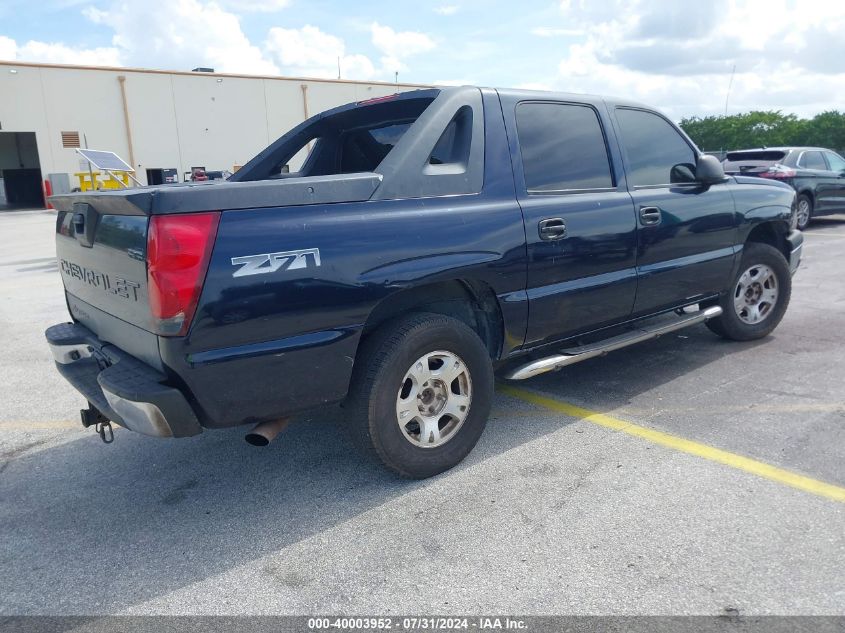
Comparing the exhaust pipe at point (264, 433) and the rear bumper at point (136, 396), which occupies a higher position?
the rear bumper at point (136, 396)

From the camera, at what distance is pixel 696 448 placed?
11.7 ft

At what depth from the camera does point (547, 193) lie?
145 inches

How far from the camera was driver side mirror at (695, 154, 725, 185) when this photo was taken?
4.53 meters

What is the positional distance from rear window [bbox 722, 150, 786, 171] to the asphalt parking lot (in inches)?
378

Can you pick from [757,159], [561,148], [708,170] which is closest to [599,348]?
[561,148]

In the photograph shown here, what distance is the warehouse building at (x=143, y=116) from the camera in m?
30.0

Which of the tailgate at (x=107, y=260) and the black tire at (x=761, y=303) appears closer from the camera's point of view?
the tailgate at (x=107, y=260)

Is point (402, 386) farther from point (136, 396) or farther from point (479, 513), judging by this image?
point (136, 396)

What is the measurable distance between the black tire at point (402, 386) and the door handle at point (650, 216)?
1.50 metres

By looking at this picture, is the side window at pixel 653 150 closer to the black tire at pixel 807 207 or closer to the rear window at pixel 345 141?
the rear window at pixel 345 141

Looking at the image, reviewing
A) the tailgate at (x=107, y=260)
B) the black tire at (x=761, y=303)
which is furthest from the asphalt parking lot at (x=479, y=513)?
the tailgate at (x=107, y=260)

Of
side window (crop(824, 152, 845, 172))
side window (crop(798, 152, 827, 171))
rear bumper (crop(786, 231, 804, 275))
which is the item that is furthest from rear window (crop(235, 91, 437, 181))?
side window (crop(824, 152, 845, 172))

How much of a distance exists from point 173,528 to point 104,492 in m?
0.60

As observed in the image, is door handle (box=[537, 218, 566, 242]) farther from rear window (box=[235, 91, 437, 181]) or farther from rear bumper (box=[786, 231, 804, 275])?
rear bumper (box=[786, 231, 804, 275])
